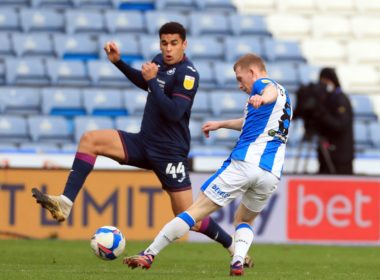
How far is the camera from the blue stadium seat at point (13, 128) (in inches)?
591

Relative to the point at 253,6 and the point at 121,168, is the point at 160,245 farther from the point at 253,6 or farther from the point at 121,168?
the point at 253,6

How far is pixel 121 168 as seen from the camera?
12719 millimetres

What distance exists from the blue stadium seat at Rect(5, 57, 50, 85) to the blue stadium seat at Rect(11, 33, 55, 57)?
0.36 meters

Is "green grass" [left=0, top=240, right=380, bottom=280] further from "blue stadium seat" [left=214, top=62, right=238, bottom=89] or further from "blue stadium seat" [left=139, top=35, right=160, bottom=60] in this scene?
"blue stadium seat" [left=139, top=35, right=160, bottom=60]

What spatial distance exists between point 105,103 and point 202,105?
151cm

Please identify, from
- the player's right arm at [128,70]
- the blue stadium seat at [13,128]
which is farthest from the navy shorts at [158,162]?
the blue stadium seat at [13,128]

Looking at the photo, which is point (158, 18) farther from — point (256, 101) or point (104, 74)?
point (256, 101)

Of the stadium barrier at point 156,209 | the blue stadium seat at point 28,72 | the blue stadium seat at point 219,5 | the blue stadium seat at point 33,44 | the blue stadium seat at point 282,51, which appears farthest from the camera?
the blue stadium seat at point 219,5

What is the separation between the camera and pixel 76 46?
54.6 feet

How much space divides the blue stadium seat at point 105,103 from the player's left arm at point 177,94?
7909mm

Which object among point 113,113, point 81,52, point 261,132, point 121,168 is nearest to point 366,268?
point 261,132

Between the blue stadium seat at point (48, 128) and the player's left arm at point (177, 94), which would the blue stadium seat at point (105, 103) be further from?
the player's left arm at point (177, 94)

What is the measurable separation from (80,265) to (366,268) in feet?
7.95

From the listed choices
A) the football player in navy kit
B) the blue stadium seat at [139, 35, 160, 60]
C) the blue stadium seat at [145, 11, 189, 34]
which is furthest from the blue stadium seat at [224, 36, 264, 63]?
the football player in navy kit
